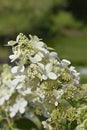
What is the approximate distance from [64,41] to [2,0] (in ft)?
20.5

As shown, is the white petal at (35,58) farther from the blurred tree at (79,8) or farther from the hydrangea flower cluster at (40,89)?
the blurred tree at (79,8)

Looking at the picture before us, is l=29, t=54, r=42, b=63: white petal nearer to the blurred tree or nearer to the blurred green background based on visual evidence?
the blurred green background

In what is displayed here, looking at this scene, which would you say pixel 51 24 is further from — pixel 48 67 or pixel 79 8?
pixel 48 67

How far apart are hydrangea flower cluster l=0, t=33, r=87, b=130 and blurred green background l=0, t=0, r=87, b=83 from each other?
12.9 meters

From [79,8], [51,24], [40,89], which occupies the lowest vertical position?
[40,89]

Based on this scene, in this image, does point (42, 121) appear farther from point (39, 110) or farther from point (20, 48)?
point (20, 48)

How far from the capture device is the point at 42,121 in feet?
3.48

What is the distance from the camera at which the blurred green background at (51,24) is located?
19.1m

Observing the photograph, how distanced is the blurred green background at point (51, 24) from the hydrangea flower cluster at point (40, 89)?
42.2 ft

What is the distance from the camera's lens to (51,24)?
24.1 m

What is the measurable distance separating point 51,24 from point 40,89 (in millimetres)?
23132

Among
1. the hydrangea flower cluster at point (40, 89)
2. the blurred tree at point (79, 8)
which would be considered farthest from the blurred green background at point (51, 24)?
the hydrangea flower cluster at point (40, 89)

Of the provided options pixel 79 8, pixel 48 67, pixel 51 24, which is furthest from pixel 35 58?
pixel 79 8

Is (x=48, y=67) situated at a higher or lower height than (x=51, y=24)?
lower
